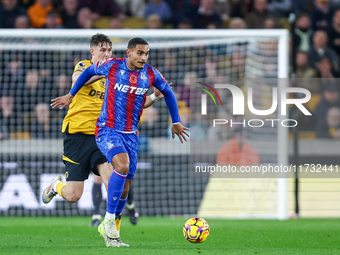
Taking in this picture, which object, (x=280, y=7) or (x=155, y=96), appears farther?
(x=280, y=7)

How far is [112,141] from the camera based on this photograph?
17.5ft

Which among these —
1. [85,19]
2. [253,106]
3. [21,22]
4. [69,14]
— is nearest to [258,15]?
[253,106]

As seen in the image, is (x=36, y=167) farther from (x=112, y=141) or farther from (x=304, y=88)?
(x=304, y=88)

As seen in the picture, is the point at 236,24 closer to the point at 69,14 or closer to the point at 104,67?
the point at 69,14

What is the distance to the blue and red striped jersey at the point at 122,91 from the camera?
17.8 feet

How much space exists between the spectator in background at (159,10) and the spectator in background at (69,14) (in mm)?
1753

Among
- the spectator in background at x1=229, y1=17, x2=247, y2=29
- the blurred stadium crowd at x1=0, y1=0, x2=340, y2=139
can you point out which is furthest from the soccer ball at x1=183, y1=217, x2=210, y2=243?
the spectator in background at x1=229, y1=17, x2=247, y2=29

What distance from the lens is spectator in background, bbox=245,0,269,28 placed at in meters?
13.3

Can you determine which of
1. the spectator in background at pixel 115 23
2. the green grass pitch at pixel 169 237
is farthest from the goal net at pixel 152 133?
the spectator in background at pixel 115 23

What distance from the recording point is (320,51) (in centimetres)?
1297

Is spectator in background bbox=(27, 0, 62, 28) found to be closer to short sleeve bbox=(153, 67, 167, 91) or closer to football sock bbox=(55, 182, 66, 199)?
football sock bbox=(55, 182, 66, 199)

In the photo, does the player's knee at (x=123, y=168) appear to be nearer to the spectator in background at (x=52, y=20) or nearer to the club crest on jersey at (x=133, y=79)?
the club crest on jersey at (x=133, y=79)

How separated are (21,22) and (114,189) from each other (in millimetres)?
8379

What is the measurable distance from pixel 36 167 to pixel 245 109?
3984 millimetres
